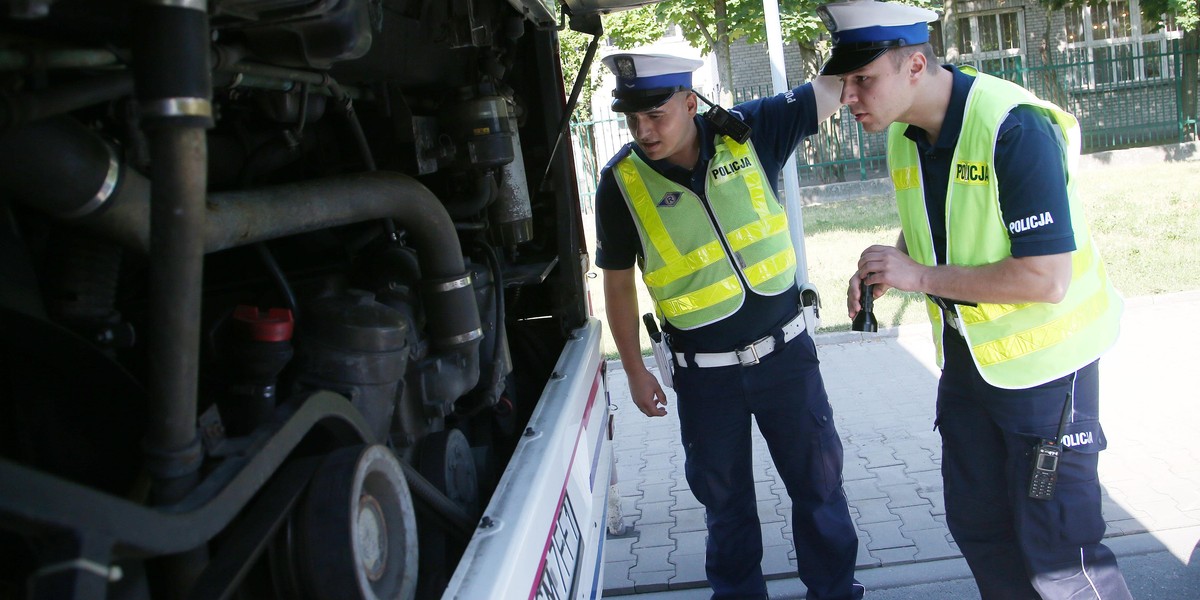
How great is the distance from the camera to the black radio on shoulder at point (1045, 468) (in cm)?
244

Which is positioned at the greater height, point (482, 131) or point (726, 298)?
point (482, 131)

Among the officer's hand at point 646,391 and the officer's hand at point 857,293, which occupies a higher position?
the officer's hand at point 857,293

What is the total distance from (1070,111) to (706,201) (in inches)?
623

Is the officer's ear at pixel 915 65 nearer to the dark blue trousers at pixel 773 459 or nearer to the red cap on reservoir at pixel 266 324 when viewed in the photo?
the dark blue trousers at pixel 773 459

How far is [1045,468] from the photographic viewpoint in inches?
96.2

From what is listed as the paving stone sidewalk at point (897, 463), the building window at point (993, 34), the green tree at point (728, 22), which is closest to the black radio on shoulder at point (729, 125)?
the paving stone sidewalk at point (897, 463)

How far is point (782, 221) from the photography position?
10.3 feet

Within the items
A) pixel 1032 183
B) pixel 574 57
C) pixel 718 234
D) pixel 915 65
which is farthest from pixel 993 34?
pixel 1032 183

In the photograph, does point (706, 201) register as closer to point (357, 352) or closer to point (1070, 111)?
point (357, 352)

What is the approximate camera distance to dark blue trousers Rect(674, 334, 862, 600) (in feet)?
10.5

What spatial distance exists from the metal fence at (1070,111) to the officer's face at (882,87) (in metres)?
11.8

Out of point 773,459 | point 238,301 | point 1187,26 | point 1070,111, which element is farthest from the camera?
point 1070,111

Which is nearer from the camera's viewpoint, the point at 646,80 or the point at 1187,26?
the point at 646,80

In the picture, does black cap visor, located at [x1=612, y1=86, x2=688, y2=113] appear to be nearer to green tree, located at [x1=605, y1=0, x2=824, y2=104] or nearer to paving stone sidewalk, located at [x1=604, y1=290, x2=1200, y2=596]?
paving stone sidewalk, located at [x1=604, y1=290, x2=1200, y2=596]
